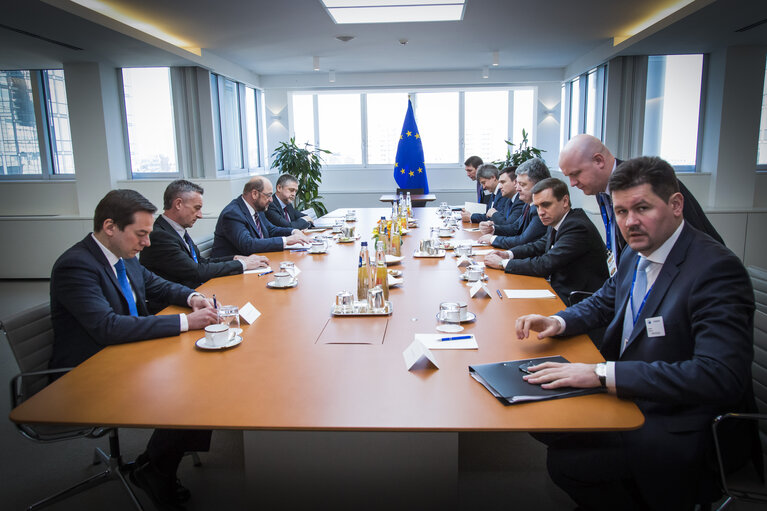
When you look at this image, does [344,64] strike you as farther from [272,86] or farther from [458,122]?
[458,122]

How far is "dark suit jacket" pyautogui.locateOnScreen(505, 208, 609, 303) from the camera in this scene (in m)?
3.10

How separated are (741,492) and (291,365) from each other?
142 cm

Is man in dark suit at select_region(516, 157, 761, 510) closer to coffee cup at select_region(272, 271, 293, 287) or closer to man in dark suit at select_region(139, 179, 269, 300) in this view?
coffee cup at select_region(272, 271, 293, 287)

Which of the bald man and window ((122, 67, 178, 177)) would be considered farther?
window ((122, 67, 178, 177))

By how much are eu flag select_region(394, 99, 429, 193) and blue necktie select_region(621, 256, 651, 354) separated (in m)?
8.69

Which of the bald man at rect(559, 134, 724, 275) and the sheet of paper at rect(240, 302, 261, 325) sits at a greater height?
the bald man at rect(559, 134, 724, 275)

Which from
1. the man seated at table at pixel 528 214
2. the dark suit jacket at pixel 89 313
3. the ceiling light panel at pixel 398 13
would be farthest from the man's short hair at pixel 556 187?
the ceiling light panel at pixel 398 13

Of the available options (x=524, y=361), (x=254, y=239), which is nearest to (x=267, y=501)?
(x=524, y=361)

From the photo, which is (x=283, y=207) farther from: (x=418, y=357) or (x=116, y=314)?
(x=418, y=357)

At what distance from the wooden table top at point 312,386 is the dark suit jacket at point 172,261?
3.14ft

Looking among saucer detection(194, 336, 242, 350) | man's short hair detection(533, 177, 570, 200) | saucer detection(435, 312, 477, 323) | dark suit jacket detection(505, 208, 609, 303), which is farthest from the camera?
man's short hair detection(533, 177, 570, 200)

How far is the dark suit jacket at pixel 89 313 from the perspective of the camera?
2.05 metres

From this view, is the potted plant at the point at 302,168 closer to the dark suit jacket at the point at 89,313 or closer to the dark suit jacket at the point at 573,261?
the dark suit jacket at the point at 573,261

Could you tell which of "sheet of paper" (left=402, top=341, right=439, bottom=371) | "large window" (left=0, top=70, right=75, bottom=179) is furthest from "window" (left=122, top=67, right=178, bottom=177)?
"sheet of paper" (left=402, top=341, right=439, bottom=371)
